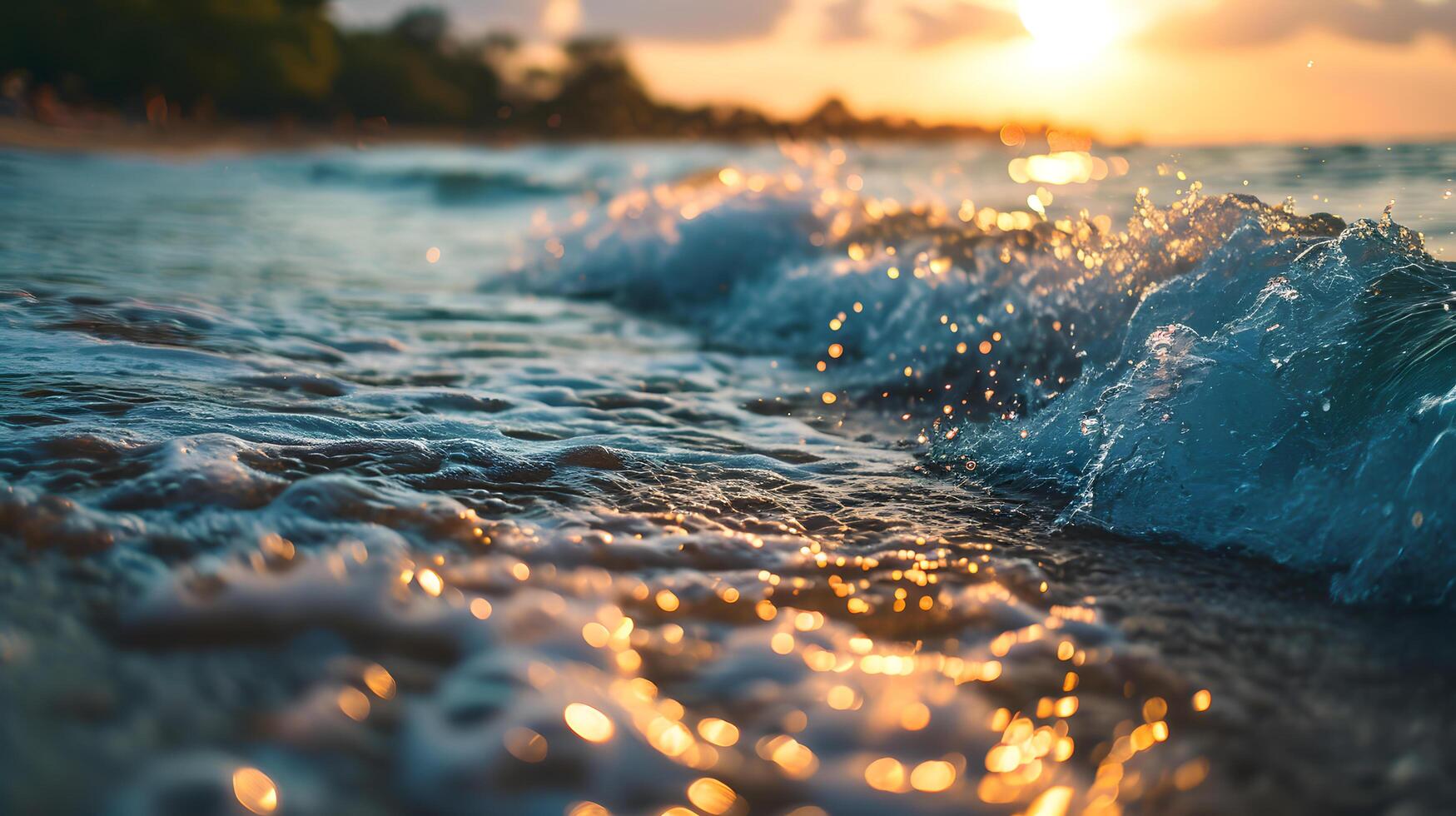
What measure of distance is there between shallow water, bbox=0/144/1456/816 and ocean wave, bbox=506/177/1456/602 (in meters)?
0.01

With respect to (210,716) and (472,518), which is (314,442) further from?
(210,716)

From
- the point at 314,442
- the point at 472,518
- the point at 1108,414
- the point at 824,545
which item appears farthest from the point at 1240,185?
the point at 314,442

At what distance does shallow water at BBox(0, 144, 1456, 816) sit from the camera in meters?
1.33

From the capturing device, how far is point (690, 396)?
11.9ft

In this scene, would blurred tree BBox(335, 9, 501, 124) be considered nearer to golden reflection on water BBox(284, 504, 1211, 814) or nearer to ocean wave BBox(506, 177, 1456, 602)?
ocean wave BBox(506, 177, 1456, 602)

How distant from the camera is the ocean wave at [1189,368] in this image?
84.7 inches

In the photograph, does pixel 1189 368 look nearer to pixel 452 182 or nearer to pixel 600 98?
pixel 452 182

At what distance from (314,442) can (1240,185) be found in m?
3.25

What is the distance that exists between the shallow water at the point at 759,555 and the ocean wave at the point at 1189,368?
14 mm

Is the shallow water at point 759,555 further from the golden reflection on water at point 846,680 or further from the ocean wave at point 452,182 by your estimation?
the ocean wave at point 452,182

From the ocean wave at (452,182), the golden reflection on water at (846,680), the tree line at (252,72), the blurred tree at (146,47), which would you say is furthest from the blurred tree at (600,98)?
the golden reflection on water at (846,680)

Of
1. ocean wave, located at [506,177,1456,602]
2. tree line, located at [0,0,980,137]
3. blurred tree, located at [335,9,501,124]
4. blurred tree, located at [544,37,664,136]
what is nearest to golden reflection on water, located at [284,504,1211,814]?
ocean wave, located at [506,177,1456,602]

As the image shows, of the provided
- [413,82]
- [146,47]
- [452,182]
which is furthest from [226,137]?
[413,82]

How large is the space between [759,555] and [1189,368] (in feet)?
4.52
